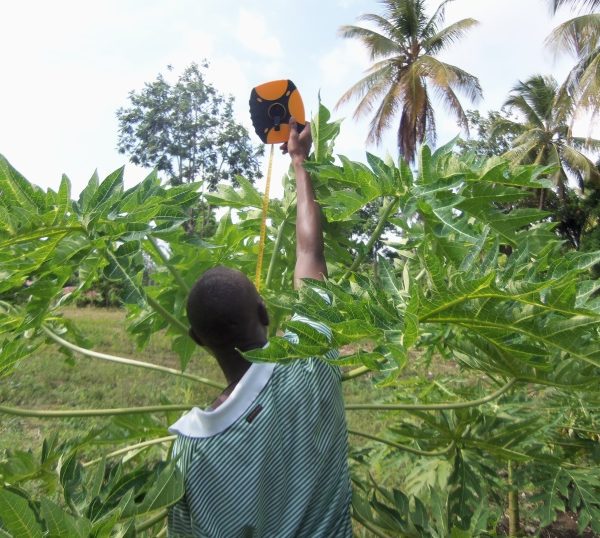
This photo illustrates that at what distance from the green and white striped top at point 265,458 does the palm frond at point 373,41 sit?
18450 millimetres

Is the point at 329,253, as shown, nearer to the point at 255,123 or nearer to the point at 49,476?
the point at 255,123

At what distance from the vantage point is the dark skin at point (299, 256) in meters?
1.31

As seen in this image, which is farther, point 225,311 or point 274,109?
point 274,109

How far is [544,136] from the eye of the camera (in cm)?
1989

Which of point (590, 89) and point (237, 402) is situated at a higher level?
point (590, 89)

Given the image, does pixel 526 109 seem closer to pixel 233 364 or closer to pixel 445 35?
pixel 445 35

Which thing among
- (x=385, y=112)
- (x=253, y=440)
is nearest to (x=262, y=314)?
(x=253, y=440)

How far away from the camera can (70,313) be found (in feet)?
41.6

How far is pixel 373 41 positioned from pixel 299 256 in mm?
18140

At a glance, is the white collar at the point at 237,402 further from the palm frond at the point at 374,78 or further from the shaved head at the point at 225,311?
the palm frond at the point at 374,78

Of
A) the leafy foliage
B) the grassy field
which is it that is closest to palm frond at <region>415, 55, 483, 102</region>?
the grassy field

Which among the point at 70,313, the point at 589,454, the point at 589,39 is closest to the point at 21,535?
the point at 589,454

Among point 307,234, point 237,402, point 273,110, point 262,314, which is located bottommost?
point 237,402

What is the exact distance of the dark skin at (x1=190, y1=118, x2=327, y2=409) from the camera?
4.31 feet
